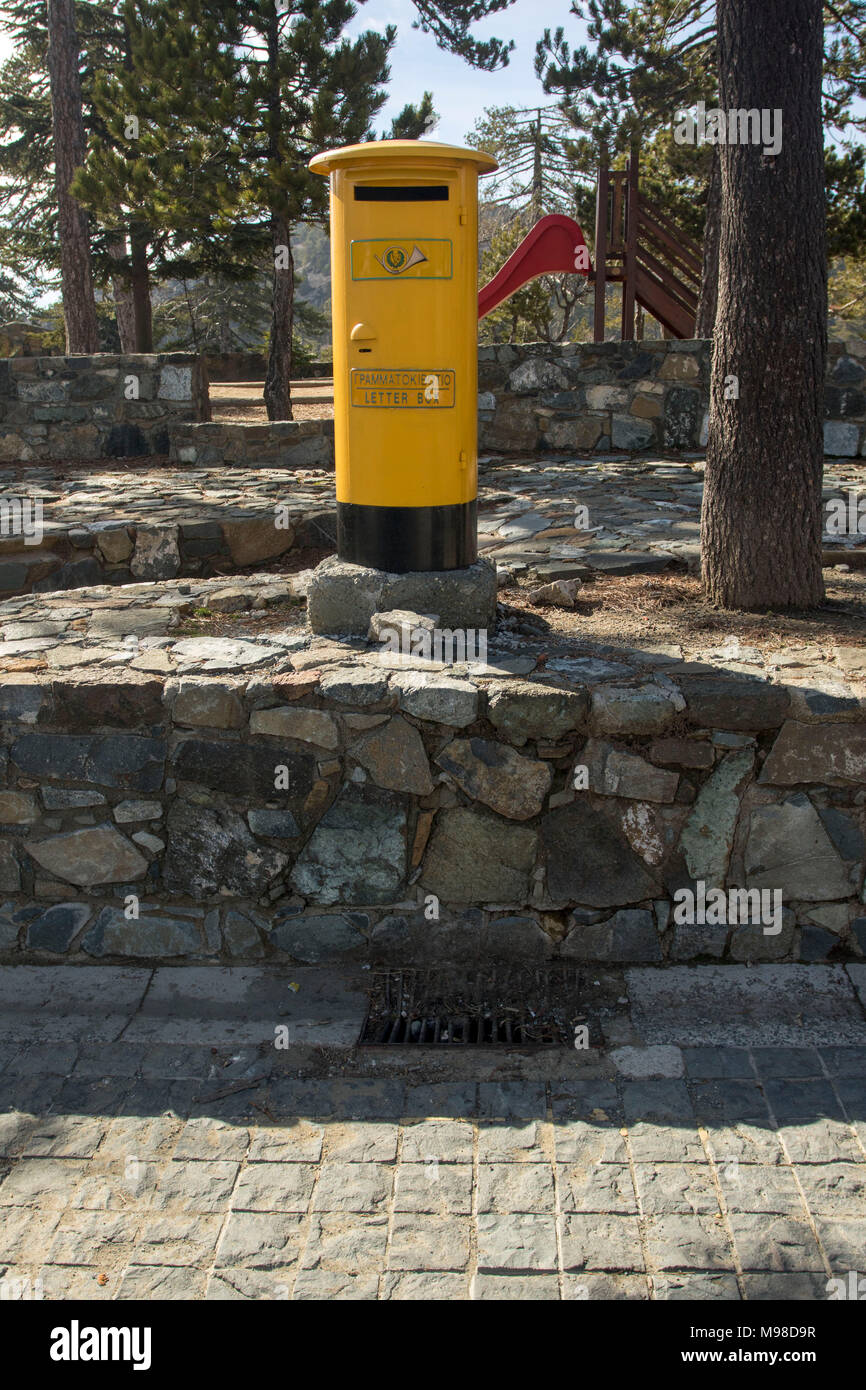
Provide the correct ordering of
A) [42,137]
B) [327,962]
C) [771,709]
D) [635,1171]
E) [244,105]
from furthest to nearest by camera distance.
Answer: [42,137] → [244,105] → [327,962] → [771,709] → [635,1171]

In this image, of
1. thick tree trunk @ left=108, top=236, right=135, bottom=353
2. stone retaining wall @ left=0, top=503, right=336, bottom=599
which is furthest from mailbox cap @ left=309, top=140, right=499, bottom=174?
thick tree trunk @ left=108, top=236, right=135, bottom=353

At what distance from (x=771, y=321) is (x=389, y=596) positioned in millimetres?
2018

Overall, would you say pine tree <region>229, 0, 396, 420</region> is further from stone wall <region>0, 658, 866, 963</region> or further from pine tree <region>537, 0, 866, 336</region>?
stone wall <region>0, 658, 866, 963</region>

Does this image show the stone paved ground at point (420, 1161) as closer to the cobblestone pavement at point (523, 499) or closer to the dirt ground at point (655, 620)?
the dirt ground at point (655, 620)

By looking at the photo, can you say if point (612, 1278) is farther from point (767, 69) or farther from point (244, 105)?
point (244, 105)

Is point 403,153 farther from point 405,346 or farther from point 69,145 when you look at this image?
point 69,145

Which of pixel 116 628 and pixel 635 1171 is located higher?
pixel 116 628

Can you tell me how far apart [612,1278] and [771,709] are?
6.39 ft

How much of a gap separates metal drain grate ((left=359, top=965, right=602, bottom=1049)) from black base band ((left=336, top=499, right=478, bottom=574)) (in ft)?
5.42

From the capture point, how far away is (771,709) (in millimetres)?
3857

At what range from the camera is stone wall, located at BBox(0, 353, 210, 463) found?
1087 centimetres

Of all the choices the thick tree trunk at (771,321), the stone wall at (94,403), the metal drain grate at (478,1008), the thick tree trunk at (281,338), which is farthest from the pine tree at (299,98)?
the metal drain grate at (478,1008)

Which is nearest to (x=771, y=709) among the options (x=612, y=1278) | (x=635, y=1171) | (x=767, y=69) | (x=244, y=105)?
(x=635, y=1171)

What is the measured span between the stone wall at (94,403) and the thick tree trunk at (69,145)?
15.2 feet
